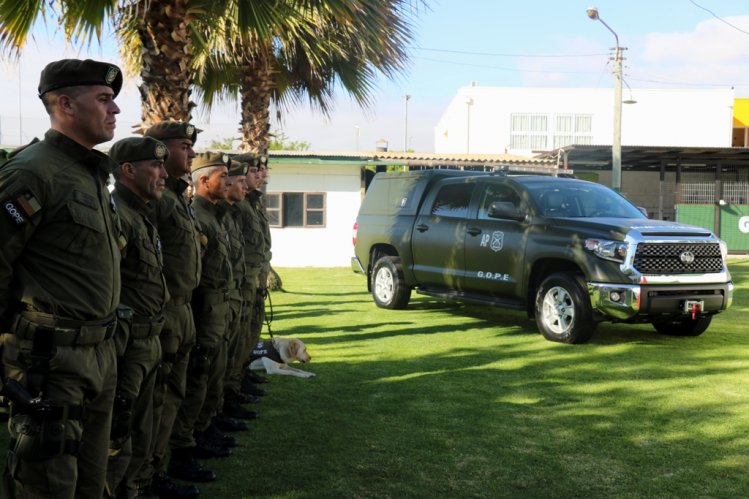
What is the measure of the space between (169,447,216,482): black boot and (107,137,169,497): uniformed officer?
23.4 inches

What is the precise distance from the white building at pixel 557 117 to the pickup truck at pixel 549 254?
35.6 meters

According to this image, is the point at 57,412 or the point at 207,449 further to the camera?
the point at 207,449

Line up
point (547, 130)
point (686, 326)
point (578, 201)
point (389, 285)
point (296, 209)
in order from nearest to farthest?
point (686, 326) → point (578, 201) → point (389, 285) → point (296, 209) → point (547, 130)

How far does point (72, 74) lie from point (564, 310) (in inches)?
311

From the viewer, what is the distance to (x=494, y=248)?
1140cm

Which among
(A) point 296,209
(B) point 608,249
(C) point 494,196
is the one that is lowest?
(B) point 608,249

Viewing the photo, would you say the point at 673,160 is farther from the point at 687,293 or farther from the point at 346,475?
the point at 346,475

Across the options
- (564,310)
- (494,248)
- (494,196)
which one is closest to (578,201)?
(494,196)

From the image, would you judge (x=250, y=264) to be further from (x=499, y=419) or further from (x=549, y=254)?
(x=549, y=254)

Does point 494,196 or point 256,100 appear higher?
point 256,100

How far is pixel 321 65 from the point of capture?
1444 centimetres

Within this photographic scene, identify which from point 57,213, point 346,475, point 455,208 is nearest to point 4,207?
point 57,213

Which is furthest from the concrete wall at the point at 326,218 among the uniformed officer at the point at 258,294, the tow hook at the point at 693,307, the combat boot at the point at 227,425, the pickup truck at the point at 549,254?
the combat boot at the point at 227,425

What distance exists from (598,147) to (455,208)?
15824mm
